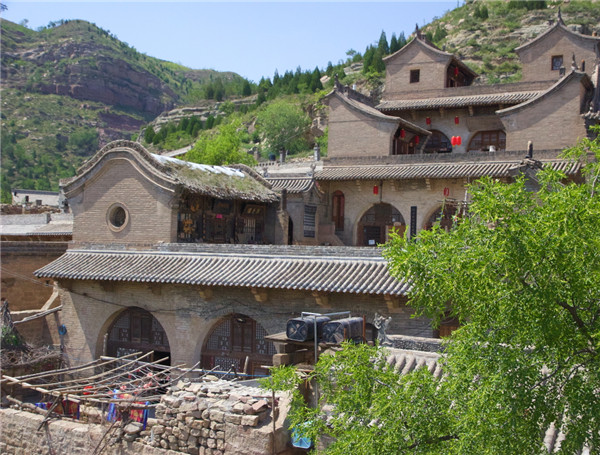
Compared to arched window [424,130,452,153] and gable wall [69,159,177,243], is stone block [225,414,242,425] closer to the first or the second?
gable wall [69,159,177,243]

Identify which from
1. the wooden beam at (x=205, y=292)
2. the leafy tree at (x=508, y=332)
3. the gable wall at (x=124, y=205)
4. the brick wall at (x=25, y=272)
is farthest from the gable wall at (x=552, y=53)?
the leafy tree at (x=508, y=332)

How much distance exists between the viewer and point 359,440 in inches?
273

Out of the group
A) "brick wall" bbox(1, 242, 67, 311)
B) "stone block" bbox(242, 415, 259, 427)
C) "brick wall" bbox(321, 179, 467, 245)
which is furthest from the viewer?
"brick wall" bbox(321, 179, 467, 245)

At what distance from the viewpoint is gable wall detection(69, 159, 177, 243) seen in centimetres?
2103

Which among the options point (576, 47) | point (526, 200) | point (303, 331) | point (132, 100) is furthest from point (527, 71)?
point (132, 100)

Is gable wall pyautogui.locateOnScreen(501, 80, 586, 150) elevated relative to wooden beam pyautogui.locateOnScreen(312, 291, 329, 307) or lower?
elevated

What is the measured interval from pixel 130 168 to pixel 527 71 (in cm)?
2346

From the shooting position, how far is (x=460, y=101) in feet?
108

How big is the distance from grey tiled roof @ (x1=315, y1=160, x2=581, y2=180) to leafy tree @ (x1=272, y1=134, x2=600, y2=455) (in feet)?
60.7

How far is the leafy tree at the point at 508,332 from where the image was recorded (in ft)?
20.5

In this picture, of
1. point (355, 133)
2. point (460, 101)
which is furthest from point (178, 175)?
point (460, 101)

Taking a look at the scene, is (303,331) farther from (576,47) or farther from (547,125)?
(576,47)

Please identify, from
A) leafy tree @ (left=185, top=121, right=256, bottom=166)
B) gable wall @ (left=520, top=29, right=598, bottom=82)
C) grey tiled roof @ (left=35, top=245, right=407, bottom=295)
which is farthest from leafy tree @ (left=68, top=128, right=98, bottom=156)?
grey tiled roof @ (left=35, top=245, right=407, bottom=295)

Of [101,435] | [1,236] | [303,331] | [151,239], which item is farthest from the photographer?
[1,236]
